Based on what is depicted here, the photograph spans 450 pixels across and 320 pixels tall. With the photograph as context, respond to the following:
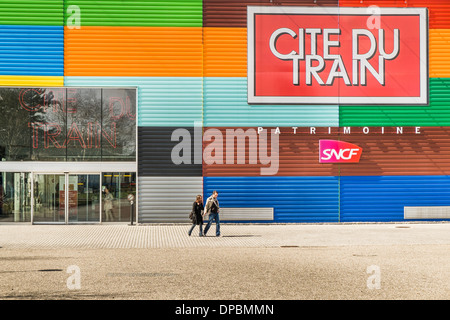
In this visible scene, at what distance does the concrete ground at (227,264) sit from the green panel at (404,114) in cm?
483

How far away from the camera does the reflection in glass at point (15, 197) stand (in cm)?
2262

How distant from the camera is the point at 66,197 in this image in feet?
74.2

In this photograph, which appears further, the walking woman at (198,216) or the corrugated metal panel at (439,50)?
the corrugated metal panel at (439,50)

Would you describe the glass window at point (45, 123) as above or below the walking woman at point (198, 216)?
above

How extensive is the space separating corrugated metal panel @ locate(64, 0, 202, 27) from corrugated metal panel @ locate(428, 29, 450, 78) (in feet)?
33.6

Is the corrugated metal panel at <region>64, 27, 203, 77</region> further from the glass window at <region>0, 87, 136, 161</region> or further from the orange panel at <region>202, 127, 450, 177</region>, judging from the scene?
the orange panel at <region>202, 127, 450, 177</region>

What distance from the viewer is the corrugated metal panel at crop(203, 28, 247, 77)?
22.7 meters

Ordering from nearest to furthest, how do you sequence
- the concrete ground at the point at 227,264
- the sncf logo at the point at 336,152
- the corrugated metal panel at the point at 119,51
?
the concrete ground at the point at 227,264 → the corrugated metal panel at the point at 119,51 → the sncf logo at the point at 336,152

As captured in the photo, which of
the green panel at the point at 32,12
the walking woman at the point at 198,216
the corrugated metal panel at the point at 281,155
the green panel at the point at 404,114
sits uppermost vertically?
the green panel at the point at 32,12

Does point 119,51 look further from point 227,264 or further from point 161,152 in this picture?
point 227,264

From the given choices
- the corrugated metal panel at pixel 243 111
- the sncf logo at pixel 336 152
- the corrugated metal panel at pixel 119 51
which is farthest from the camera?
the sncf logo at pixel 336 152

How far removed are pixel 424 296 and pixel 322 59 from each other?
16.0 meters

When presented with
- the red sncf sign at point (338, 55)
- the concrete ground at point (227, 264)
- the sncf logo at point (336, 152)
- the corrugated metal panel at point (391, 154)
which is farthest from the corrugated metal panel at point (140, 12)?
the concrete ground at point (227, 264)

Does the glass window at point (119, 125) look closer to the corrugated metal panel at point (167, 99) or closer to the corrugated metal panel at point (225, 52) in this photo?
the corrugated metal panel at point (167, 99)
